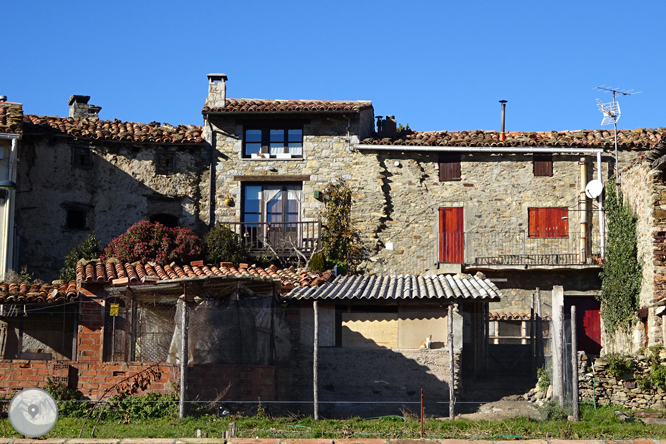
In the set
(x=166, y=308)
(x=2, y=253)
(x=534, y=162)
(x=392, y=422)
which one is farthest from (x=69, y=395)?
(x=534, y=162)

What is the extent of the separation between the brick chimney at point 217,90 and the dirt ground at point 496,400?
12.9 meters

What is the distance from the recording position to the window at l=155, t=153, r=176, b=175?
25.7 meters

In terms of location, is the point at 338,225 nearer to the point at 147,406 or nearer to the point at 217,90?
the point at 217,90

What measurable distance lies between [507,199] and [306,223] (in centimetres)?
602

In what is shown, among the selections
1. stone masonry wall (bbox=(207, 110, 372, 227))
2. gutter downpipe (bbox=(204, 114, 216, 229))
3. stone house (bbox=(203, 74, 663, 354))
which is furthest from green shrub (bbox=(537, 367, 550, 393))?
gutter downpipe (bbox=(204, 114, 216, 229))

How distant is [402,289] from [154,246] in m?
8.11

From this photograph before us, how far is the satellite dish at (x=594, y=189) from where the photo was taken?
23328mm

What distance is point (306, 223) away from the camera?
82.3ft

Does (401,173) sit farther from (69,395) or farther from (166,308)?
(69,395)

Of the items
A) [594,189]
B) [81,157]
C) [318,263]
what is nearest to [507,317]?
[594,189]

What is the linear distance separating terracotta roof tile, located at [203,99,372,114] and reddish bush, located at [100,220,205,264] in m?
4.55

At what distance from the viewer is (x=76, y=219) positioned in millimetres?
25156

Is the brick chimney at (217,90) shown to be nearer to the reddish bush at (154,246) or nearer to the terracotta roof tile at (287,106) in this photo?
the terracotta roof tile at (287,106)

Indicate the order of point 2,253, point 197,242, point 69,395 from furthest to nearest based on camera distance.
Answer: point 197,242 → point 2,253 → point 69,395
